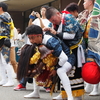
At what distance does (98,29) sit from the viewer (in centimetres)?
447

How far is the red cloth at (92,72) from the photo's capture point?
4.32 meters

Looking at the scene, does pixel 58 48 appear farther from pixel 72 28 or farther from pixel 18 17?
pixel 18 17

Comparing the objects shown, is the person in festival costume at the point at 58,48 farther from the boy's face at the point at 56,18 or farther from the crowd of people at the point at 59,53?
the boy's face at the point at 56,18

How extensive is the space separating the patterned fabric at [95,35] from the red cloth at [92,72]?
0.10 m

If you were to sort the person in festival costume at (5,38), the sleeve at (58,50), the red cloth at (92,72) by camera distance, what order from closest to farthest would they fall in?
the red cloth at (92,72), the sleeve at (58,50), the person in festival costume at (5,38)

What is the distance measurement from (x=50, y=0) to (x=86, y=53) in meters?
11.7

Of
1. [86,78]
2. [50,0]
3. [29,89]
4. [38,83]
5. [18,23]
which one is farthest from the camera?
[18,23]

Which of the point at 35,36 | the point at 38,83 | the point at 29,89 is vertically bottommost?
the point at 29,89

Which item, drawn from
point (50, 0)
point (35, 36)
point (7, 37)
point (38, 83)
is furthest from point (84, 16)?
point (50, 0)

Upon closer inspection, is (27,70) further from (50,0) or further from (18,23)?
(18,23)

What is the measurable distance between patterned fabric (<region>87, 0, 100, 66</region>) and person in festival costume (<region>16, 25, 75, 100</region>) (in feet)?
1.23

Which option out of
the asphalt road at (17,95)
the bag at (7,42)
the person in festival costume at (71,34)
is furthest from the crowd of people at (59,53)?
the bag at (7,42)

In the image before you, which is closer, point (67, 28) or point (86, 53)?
point (67, 28)

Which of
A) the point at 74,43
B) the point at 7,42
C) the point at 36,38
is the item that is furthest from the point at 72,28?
the point at 7,42
